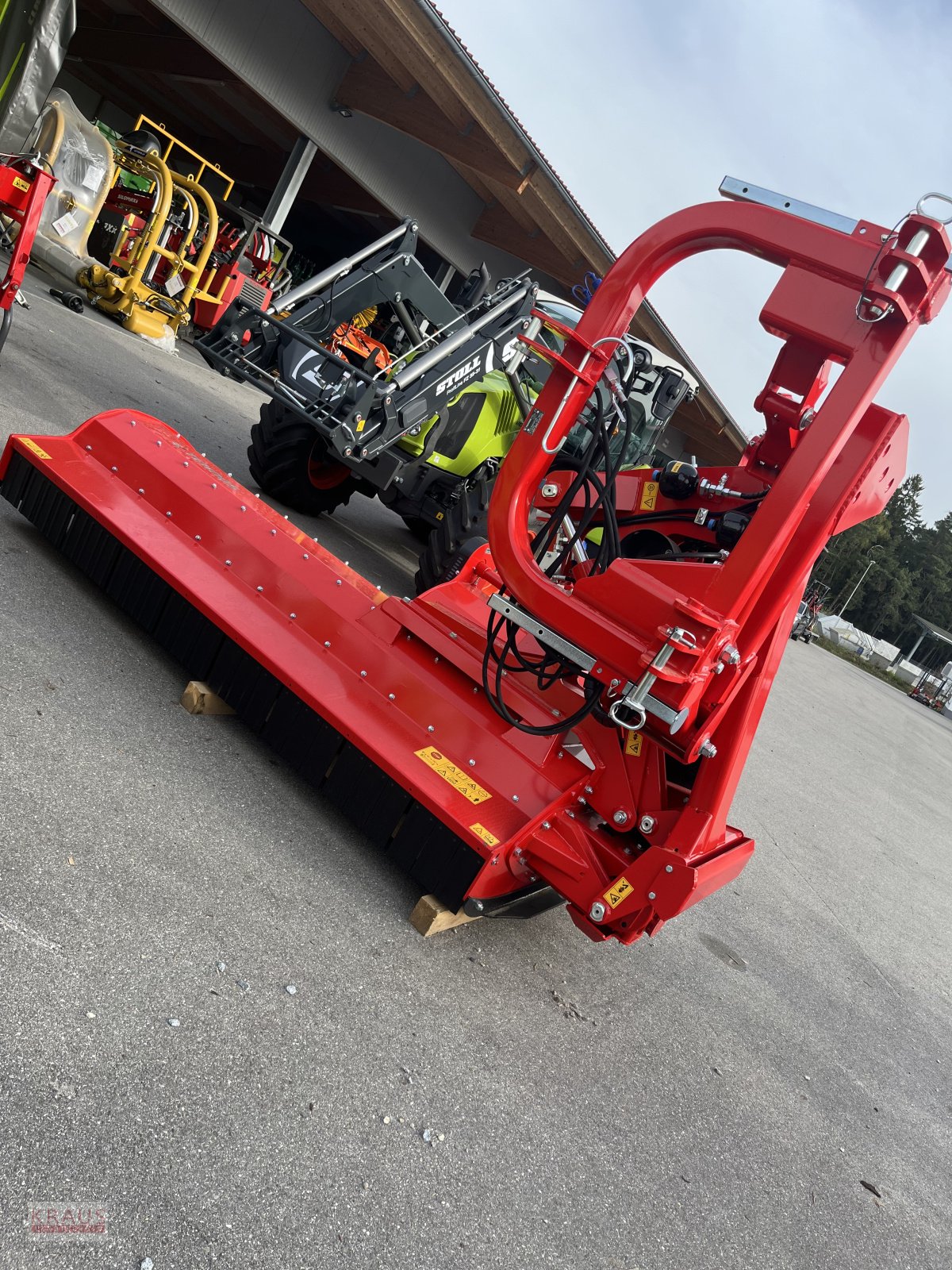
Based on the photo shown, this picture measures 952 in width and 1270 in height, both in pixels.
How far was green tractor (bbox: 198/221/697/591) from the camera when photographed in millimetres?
5570

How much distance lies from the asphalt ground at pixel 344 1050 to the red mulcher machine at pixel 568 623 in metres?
0.28

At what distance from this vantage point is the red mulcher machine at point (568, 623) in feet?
9.65

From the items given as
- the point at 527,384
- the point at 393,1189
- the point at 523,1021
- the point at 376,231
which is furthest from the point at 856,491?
the point at 376,231

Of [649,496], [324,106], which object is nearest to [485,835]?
[649,496]

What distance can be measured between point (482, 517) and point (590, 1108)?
3840mm

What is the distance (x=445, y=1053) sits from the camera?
8.92 ft

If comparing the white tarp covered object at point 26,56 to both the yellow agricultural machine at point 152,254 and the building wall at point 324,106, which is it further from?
the building wall at point 324,106

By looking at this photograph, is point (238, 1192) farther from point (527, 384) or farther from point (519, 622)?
point (527, 384)

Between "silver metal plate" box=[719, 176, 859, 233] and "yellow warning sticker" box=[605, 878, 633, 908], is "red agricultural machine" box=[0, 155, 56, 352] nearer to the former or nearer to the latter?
"silver metal plate" box=[719, 176, 859, 233]

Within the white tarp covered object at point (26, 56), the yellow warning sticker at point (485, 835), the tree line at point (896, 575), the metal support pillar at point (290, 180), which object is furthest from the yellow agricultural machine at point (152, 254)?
the tree line at point (896, 575)

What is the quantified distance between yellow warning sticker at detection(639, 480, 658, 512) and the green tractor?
0.38 m

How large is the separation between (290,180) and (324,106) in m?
1.32

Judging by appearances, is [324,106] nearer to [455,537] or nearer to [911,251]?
[455,537]

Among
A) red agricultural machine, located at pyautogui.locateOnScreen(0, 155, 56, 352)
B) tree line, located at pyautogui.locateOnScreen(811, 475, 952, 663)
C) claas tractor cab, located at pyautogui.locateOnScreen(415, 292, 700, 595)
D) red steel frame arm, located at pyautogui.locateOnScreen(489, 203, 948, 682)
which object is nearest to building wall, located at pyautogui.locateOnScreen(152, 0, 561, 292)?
red agricultural machine, located at pyautogui.locateOnScreen(0, 155, 56, 352)
